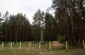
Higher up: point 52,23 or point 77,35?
point 52,23

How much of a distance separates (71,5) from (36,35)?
53.2m

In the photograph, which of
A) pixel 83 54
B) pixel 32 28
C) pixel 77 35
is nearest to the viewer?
pixel 83 54

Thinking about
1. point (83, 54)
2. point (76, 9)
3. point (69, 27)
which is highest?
point (76, 9)

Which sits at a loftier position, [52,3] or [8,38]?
[52,3]

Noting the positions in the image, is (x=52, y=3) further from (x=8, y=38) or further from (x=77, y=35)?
(x=8, y=38)

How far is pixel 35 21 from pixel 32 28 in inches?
238

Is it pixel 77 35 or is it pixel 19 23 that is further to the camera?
pixel 19 23

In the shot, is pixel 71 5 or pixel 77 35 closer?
pixel 71 5

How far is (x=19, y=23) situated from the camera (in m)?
83.2

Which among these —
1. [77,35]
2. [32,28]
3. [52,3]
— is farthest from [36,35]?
[52,3]

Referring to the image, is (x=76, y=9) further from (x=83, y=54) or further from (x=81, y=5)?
(x=83, y=54)

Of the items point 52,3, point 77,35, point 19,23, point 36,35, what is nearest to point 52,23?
point 36,35

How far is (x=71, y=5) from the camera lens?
33.0m

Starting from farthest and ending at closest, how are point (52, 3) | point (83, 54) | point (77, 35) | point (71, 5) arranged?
1. point (77, 35)
2. point (52, 3)
3. point (71, 5)
4. point (83, 54)
